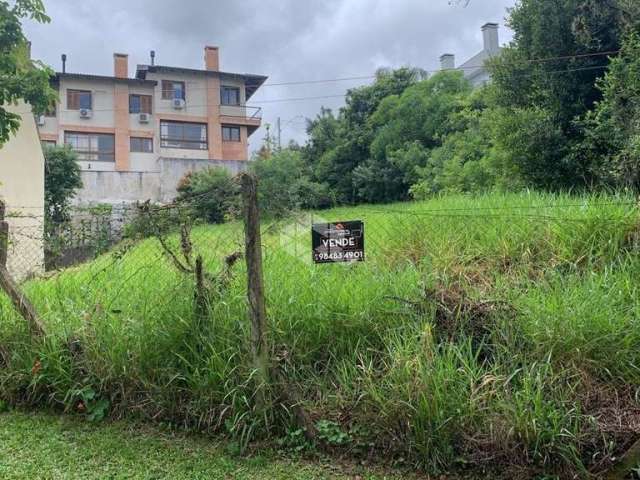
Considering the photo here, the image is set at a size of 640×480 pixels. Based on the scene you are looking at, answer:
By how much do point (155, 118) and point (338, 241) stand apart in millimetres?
26440

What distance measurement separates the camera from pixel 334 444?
279 cm

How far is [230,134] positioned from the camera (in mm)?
29188

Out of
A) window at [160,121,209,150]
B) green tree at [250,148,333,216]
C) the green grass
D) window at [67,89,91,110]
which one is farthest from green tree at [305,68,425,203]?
the green grass

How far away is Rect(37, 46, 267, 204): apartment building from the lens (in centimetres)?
2594

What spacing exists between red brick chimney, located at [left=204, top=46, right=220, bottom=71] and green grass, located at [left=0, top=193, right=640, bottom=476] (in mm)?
26551

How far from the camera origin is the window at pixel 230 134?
29.1 m

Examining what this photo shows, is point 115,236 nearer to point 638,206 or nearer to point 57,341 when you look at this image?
point 57,341

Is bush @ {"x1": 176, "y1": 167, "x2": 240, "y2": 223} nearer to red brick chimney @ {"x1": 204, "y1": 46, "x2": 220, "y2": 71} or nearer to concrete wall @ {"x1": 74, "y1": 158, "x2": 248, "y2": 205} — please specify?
concrete wall @ {"x1": 74, "y1": 158, "x2": 248, "y2": 205}

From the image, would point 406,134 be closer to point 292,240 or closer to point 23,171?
point 23,171

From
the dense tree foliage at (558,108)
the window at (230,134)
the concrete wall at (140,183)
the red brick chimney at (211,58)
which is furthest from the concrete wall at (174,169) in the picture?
the dense tree foliage at (558,108)

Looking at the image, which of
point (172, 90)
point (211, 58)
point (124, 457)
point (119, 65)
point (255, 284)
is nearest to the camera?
point (124, 457)

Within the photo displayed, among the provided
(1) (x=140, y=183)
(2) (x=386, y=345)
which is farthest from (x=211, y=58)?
(2) (x=386, y=345)

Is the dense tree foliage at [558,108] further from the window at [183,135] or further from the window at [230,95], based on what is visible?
the window at [230,95]

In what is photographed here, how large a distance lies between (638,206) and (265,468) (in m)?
3.57
